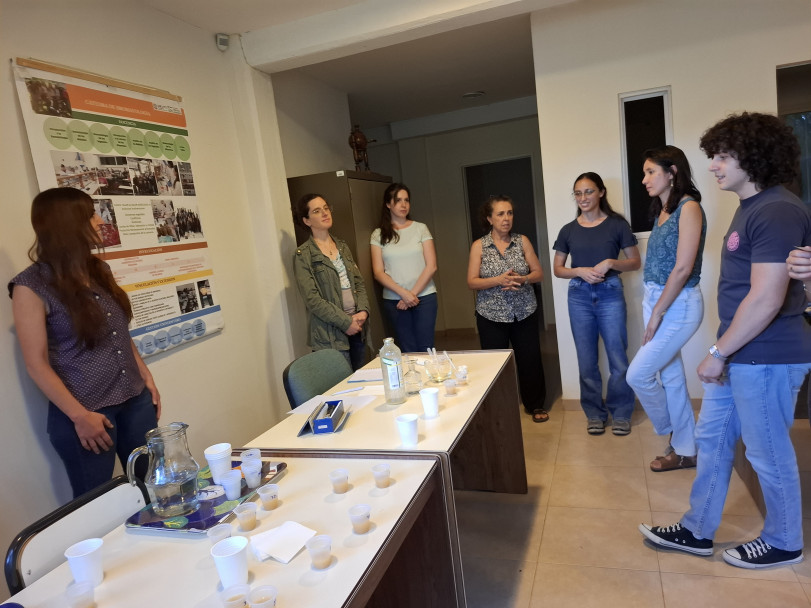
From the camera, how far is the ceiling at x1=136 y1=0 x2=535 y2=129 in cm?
299

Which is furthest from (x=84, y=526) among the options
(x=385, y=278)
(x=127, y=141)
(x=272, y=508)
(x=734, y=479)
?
(x=734, y=479)

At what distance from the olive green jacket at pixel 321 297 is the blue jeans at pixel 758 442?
1943 mm

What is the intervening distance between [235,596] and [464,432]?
0.98 meters

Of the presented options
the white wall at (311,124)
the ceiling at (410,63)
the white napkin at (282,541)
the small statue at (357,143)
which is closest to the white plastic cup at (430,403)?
the white napkin at (282,541)

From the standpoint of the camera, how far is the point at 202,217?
302 cm

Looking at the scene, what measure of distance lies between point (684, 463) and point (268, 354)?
98.3 inches

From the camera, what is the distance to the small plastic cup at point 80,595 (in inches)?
40.1

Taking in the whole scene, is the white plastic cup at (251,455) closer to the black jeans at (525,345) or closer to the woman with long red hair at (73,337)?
the woman with long red hair at (73,337)

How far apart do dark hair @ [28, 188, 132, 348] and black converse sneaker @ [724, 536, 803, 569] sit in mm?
2473

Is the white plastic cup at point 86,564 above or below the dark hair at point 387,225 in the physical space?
below

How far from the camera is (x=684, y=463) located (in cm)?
273

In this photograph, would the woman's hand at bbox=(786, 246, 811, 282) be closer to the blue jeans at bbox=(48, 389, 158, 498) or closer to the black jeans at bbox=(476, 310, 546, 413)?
the black jeans at bbox=(476, 310, 546, 413)

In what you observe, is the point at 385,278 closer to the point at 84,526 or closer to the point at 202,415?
the point at 202,415

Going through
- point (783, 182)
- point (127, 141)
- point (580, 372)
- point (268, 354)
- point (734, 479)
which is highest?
point (127, 141)
